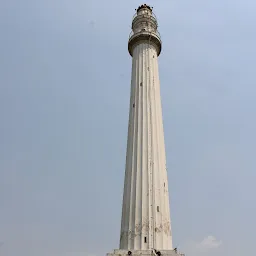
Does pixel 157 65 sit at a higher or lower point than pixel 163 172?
higher

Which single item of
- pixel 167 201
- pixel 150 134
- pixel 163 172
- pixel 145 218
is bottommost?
pixel 145 218

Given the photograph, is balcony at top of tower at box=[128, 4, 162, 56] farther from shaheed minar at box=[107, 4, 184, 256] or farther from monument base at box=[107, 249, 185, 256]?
monument base at box=[107, 249, 185, 256]

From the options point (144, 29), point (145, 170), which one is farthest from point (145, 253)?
point (144, 29)

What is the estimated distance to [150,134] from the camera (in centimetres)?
2561

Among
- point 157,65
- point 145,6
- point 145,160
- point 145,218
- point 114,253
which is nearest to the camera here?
point 114,253

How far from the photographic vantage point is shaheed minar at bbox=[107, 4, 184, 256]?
2208 centimetres

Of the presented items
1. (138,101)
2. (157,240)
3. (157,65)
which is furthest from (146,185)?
(157,65)

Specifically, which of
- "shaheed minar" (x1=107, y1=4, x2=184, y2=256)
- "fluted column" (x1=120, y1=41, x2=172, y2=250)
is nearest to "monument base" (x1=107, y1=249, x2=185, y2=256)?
"shaheed minar" (x1=107, y1=4, x2=184, y2=256)

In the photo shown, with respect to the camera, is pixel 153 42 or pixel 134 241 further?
pixel 153 42

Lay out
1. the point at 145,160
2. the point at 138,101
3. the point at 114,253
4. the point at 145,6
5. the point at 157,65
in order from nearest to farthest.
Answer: the point at 114,253, the point at 145,160, the point at 138,101, the point at 157,65, the point at 145,6

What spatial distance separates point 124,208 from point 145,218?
192cm

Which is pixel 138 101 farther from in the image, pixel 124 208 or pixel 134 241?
pixel 134 241

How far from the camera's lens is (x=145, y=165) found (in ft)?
80.1

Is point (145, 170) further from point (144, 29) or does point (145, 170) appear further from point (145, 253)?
point (144, 29)
